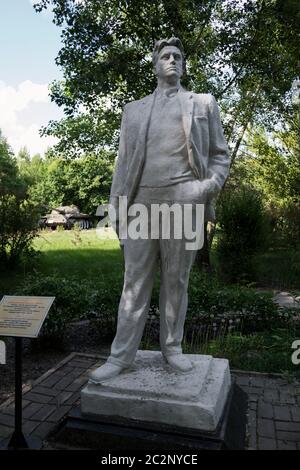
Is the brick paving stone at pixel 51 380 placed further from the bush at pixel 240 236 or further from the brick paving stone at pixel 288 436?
the bush at pixel 240 236

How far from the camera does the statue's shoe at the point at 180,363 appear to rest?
354 cm

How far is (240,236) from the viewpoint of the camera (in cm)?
1128

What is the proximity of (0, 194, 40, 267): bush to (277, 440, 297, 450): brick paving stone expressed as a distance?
8.83 meters

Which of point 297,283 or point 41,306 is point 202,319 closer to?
point 41,306

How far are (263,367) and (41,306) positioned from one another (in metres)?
3.10

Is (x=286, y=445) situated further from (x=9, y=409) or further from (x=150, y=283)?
(x=9, y=409)

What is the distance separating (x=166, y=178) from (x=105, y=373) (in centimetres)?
162

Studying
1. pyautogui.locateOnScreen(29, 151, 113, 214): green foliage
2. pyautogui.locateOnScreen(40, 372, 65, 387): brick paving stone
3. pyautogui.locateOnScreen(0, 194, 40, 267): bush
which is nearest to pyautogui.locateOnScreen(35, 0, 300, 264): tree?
pyautogui.locateOnScreen(0, 194, 40, 267): bush

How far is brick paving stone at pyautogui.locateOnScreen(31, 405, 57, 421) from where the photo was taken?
3881mm

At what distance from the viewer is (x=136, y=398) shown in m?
3.26

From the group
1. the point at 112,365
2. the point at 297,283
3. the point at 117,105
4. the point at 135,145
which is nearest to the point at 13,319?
the point at 112,365

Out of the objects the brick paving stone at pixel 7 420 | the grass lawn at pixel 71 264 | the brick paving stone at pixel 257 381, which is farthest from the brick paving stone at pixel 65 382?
the grass lawn at pixel 71 264

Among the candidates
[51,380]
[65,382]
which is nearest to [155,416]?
[65,382]
